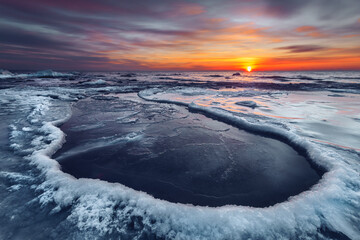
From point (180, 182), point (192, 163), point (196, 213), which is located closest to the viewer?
point (196, 213)

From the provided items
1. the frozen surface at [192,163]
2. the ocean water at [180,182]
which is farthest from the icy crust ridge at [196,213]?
the frozen surface at [192,163]

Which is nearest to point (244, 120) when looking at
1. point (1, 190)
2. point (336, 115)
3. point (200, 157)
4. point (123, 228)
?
point (200, 157)

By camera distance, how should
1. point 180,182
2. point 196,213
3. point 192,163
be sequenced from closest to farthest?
point 196,213 < point 180,182 < point 192,163

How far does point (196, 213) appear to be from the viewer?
204cm

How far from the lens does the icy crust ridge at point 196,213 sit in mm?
1845

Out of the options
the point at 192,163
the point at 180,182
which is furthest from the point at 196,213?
the point at 192,163

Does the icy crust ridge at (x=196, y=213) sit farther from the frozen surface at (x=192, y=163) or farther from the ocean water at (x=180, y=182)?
the frozen surface at (x=192, y=163)

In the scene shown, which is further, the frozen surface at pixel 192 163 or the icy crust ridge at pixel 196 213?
the frozen surface at pixel 192 163

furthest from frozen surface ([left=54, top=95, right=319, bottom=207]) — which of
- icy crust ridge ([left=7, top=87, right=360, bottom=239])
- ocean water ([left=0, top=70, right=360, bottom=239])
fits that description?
icy crust ridge ([left=7, top=87, right=360, bottom=239])

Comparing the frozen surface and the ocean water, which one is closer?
the ocean water

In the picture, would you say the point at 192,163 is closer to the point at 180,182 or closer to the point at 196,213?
the point at 180,182

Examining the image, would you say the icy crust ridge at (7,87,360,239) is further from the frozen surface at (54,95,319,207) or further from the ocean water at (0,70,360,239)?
the frozen surface at (54,95,319,207)

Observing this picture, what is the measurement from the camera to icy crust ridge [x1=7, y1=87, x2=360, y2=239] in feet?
6.05

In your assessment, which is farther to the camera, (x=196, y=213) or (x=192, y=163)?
(x=192, y=163)
